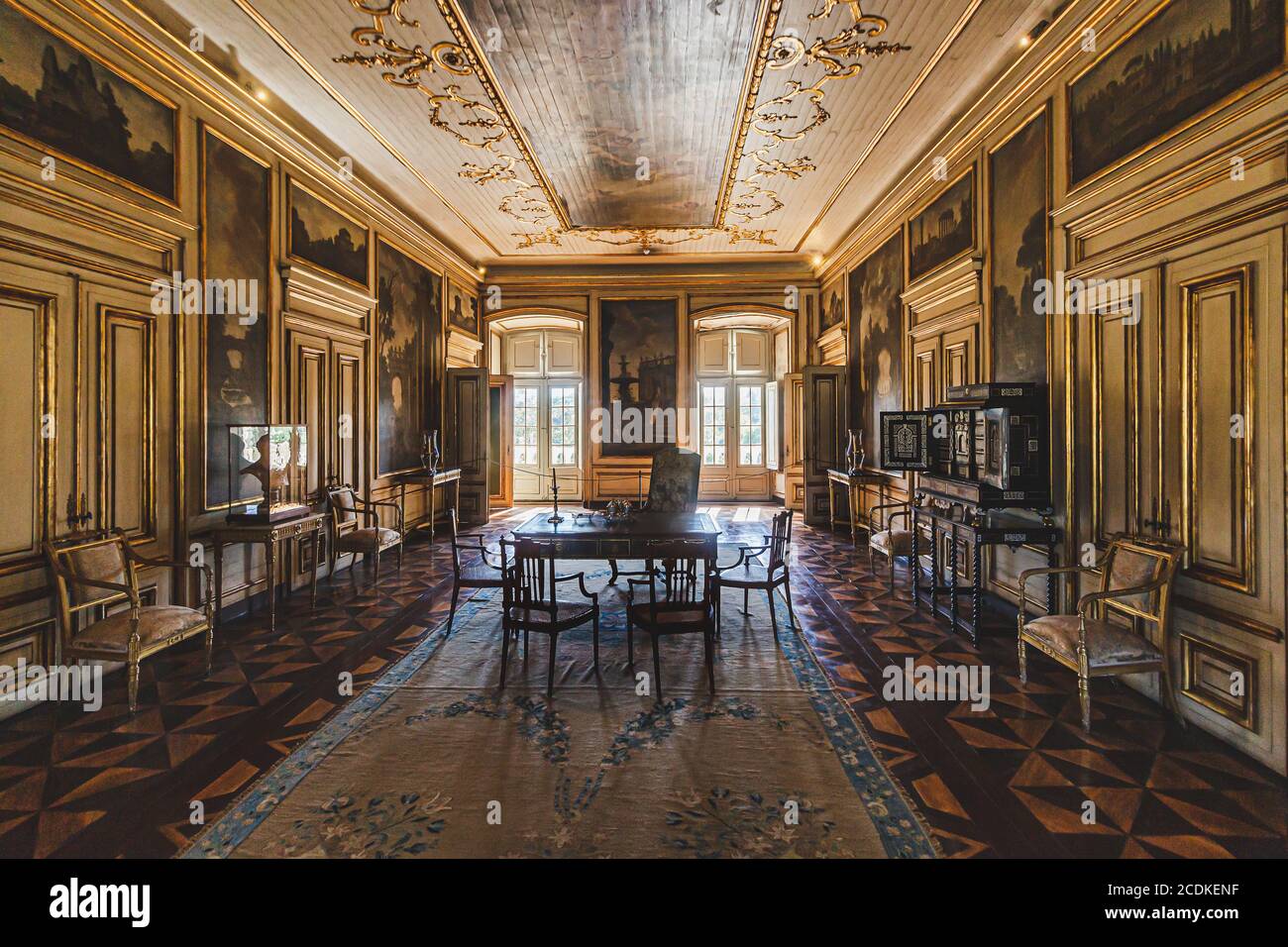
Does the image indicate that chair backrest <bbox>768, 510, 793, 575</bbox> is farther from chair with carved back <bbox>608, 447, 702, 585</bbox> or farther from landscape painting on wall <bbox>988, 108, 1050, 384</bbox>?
chair with carved back <bbox>608, 447, 702, 585</bbox>

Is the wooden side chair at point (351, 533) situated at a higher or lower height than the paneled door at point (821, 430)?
lower

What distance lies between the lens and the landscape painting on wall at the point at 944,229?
5762 mm

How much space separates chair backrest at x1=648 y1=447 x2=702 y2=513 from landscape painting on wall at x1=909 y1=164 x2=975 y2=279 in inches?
125

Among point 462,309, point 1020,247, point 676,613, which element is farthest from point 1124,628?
point 462,309

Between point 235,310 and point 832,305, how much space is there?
8.33 m

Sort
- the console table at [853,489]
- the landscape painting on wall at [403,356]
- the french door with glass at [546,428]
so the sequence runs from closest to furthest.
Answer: the landscape painting on wall at [403,356] < the console table at [853,489] < the french door with glass at [546,428]

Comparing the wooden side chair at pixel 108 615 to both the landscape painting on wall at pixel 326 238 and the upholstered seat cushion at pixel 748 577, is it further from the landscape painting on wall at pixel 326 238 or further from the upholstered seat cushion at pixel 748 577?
the upholstered seat cushion at pixel 748 577

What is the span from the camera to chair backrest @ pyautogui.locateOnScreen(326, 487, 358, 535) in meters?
6.51

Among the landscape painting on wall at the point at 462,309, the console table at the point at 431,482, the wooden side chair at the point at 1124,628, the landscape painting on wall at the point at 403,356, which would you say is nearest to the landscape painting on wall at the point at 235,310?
the landscape painting on wall at the point at 403,356

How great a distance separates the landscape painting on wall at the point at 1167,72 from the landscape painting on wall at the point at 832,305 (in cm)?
557
